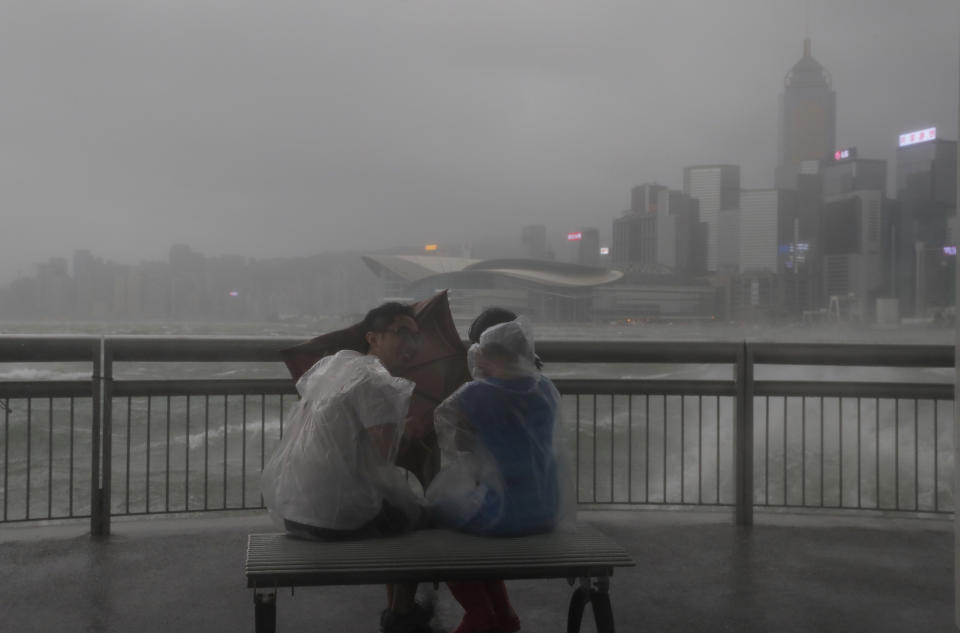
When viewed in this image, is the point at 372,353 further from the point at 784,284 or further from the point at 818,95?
the point at 818,95

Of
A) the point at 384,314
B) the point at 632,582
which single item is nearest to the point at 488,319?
the point at 384,314

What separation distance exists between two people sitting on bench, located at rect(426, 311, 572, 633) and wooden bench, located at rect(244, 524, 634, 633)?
0.11 metres

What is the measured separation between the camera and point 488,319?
3.63 metres

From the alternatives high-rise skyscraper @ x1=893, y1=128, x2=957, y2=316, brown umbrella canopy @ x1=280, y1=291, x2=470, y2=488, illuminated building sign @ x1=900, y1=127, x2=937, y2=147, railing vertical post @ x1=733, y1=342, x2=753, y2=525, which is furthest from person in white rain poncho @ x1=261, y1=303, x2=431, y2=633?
illuminated building sign @ x1=900, y1=127, x2=937, y2=147

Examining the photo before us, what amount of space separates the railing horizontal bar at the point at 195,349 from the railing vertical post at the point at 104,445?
0.07 metres

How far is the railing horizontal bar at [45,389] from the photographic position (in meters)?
5.24

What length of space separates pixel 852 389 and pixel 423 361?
319 cm

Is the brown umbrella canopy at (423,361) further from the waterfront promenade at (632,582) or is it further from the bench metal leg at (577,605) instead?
the bench metal leg at (577,605)

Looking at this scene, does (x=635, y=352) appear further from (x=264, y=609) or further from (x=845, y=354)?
(x=264, y=609)

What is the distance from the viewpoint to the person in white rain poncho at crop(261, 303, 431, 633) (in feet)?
10.2

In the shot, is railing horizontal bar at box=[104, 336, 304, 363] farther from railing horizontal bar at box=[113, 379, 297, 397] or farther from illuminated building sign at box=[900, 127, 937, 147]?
illuminated building sign at box=[900, 127, 937, 147]

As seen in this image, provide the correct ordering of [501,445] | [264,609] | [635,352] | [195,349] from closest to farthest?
[264,609], [501,445], [195,349], [635,352]

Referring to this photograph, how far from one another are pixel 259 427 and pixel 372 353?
120 inches

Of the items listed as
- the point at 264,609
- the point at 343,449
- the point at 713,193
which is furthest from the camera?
the point at 713,193
